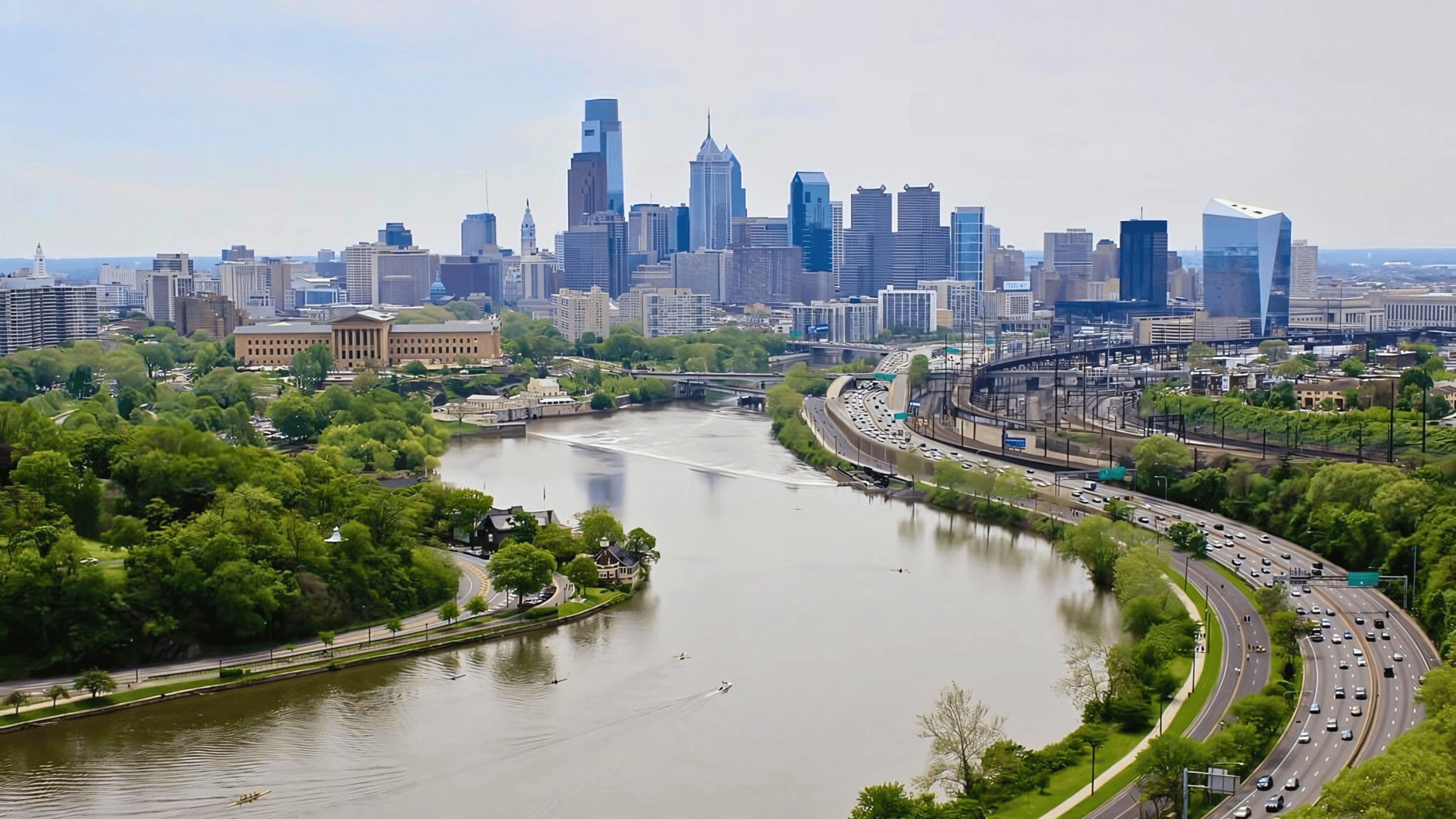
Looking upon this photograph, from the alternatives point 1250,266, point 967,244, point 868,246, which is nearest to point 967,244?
point 967,244

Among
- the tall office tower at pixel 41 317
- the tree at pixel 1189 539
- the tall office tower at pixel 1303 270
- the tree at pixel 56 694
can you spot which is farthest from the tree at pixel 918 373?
the tall office tower at pixel 1303 270

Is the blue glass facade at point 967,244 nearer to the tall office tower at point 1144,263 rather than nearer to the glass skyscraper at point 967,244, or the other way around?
the glass skyscraper at point 967,244

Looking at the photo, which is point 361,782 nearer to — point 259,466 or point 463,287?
point 259,466

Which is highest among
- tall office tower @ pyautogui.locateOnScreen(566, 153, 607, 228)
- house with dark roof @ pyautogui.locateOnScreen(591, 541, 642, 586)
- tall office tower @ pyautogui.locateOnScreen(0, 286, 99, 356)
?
tall office tower @ pyautogui.locateOnScreen(566, 153, 607, 228)

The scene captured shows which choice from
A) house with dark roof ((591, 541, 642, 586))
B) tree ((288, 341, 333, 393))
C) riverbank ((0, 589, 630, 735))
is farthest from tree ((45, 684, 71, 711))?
tree ((288, 341, 333, 393))

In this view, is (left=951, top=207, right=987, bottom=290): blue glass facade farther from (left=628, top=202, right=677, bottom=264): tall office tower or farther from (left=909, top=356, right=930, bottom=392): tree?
(left=909, top=356, right=930, bottom=392): tree

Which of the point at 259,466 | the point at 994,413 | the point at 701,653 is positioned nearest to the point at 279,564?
the point at 259,466
